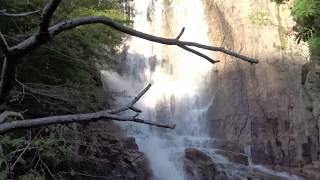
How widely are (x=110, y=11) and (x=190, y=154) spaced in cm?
516

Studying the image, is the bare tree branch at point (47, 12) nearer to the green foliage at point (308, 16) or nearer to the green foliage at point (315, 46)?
the green foliage at point (308, 16)

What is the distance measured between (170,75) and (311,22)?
21.2 ft

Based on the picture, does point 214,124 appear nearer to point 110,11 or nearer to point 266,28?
point 266,28

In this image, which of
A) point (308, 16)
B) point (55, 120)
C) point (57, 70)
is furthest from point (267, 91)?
point (55, 120)

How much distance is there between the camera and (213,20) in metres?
21.0

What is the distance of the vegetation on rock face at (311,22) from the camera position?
53.1ft

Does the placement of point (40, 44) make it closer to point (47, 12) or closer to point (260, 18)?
point (47, 12)

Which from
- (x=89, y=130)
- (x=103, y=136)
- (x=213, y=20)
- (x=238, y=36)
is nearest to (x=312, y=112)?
(x=238, y=36)

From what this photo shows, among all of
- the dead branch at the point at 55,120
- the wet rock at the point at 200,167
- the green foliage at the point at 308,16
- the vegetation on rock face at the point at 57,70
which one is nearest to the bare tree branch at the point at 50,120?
the dead branch at the point at 55,120

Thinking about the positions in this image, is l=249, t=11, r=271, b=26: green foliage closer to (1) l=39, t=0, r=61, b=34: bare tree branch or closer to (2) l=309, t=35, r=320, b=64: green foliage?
(2) l=309, t=35, r=320, b=64: green foliage

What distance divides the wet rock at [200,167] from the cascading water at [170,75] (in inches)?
101

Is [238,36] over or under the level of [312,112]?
over

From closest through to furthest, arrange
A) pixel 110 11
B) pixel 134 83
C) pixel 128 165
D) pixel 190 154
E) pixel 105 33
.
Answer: pixel 105 33 < pixel 110 11 < pixel 128 165 < pixel 190 154 < pixel 134 83

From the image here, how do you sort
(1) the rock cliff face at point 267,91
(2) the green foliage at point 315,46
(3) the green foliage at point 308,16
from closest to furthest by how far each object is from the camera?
(3) the green foliage at point 308,16 < (2) the green foliage at point 315,46 < (1) the rock cliff face at point 267,91
